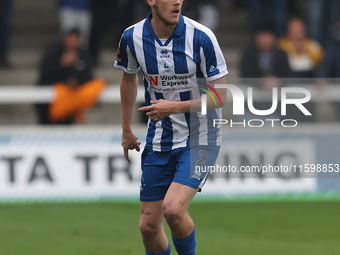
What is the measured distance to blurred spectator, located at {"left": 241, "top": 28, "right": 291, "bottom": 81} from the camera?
33.7ft

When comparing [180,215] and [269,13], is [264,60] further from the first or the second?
[180,215]

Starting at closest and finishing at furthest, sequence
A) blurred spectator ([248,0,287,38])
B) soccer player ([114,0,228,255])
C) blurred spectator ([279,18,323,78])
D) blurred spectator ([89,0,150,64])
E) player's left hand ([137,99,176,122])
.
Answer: player's left hand ([137,99,176,122]), soccer player ([114,0,228,255]), blurred spectator ([279,18,323,78]), blurred spectator ([248,0,287,38]), blurred spectator ([89,0,150,64])

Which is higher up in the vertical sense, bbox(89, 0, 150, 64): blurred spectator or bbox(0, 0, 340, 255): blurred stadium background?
bbox(89, 0, 150, 64): blurred spectator

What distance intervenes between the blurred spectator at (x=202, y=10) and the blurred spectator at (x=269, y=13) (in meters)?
0.58

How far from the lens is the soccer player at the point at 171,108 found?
555cm

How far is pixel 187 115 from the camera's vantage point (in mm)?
5773

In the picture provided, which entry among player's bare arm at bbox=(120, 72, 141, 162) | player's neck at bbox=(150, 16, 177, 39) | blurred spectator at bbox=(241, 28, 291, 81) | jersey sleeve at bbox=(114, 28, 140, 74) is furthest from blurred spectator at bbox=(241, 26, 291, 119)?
player's neck at bbox=(150, 16, 177, 39)

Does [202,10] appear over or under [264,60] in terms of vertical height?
over

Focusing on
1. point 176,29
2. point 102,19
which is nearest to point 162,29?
point 176,29

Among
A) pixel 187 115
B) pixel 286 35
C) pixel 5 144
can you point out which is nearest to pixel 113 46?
pixel 286 35

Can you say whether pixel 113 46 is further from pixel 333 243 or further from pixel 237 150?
pixel 333 243

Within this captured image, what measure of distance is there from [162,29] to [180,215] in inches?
49.5

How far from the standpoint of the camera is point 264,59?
1042 cm

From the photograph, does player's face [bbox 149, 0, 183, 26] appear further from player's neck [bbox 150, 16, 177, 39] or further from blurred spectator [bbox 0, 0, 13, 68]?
blurred spectator [bbox 0, 0, 13, 68]
